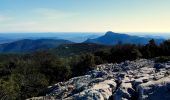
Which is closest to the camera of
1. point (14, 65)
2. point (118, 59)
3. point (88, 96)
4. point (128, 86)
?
point (88, 96)

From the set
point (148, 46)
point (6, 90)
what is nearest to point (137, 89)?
point (6, 90)

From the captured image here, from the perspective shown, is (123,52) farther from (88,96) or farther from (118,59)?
(88,96)

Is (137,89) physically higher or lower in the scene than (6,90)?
higher

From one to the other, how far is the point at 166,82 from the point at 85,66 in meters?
66.8

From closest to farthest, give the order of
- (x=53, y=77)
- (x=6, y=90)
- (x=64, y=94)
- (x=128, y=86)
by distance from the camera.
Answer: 1. (x=128, y=86)
2. (x=64, y=94)
3. (x=6, y=90)
4. (x=53, y=77)

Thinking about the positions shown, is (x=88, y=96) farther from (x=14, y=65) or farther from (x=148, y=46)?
(x=14, y=65)

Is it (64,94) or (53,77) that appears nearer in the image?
(64,94)

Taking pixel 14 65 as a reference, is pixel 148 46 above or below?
above

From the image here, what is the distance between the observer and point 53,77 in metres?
92.8

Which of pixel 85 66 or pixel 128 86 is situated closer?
pixel 128 86

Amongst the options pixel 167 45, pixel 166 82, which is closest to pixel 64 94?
pixel 166 82

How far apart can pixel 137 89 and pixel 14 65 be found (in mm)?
105753

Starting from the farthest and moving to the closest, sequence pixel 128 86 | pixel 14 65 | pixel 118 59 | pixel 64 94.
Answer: pixel 14 65, pixel 118 59, pixel 64 94, pixel 128 86

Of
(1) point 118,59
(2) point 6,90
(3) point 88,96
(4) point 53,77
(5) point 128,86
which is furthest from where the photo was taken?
(1) point 118,59
